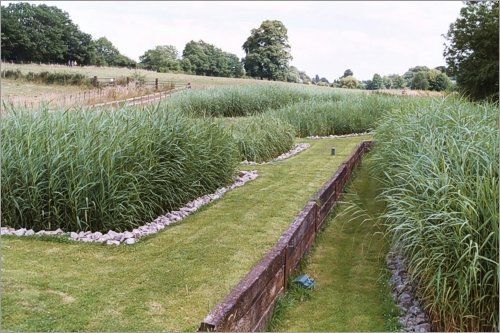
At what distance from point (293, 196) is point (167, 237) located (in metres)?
2.13

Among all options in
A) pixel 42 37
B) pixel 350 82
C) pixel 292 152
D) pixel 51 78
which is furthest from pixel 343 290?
pixel 350 82

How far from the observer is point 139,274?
3.45 meters

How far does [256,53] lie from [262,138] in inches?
1288

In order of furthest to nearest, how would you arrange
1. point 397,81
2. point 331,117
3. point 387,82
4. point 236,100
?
point 387,82
point 397,81
point 236,100
point 331,117

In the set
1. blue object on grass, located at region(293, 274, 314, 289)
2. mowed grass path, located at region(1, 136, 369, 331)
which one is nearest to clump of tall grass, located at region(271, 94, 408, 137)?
mowed grass path, located at region(1, 136, 369, 331)

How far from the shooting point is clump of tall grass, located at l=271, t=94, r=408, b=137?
13188 millimetres

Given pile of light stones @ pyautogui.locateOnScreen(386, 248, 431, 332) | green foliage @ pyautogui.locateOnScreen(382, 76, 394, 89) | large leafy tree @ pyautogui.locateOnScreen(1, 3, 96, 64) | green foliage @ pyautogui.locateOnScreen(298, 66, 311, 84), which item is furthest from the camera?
green foliage @ pyautogui.locateOnScreen(382, 76, 394, 89)

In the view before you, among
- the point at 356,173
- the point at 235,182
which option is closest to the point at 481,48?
the point at 356,173

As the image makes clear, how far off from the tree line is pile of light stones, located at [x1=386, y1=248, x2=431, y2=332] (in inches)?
724

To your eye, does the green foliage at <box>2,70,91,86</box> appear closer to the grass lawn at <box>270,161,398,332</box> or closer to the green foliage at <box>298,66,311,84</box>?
the grass lawn at <box>270,161,398,332</box>

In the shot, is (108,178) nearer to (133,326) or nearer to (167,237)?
(167,237)

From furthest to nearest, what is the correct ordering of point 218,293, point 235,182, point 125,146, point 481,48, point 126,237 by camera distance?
point 481,48, point 235,182, point 125,146, point 126,237, point 218,293

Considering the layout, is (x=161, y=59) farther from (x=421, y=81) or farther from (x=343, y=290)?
(x=343, y=290)

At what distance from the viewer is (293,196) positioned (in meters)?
6.01
